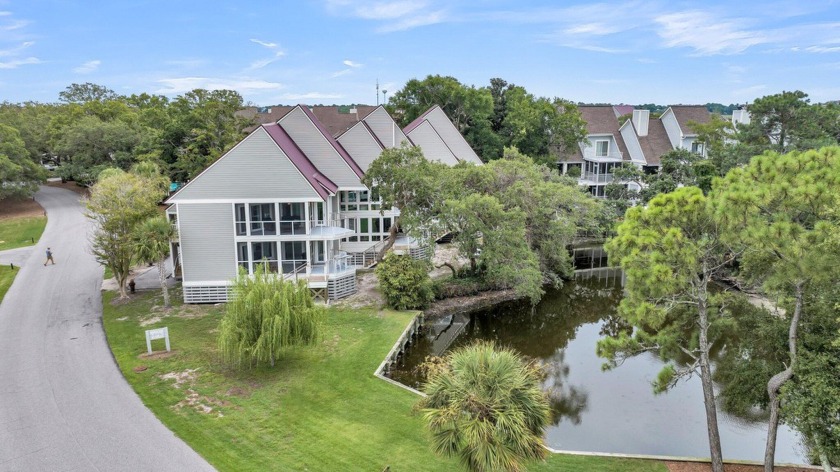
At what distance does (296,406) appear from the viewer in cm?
1617

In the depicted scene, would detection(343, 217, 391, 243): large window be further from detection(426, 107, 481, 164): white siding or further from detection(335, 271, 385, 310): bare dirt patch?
detection(426, 107, 481, 164): white siding

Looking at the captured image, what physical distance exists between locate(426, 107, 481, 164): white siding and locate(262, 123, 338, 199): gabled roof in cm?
1375

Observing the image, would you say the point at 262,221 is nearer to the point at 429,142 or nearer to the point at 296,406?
the point at 296,406

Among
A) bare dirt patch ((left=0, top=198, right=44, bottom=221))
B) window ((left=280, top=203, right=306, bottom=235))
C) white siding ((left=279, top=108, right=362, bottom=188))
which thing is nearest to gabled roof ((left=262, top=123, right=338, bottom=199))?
white siding ((left=279, top=108, right=362, bottom=188))

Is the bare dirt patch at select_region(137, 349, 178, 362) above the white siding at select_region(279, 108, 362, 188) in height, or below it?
below

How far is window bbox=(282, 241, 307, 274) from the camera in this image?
2623 cm

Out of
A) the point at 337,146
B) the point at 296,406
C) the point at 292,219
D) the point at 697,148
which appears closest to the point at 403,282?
the point at 292,219

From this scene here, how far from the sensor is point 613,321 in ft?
89.0

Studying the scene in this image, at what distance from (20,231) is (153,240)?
23.6 meters

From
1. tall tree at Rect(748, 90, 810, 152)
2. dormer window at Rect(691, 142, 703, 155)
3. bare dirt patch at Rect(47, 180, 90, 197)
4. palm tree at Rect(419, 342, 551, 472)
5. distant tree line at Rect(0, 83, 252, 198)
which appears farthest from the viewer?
bare dirt patch at Rect(47, 180, 90, 197)

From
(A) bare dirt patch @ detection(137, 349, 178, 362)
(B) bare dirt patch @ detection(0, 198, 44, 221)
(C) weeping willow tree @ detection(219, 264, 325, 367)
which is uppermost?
(B) bare dirt patch @ detection(0, 198, 44, 221)

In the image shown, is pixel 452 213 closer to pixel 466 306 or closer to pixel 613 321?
pixel 466 306

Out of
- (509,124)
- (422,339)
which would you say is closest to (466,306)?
(422,339)

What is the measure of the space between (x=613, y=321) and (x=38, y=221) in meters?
45.1
